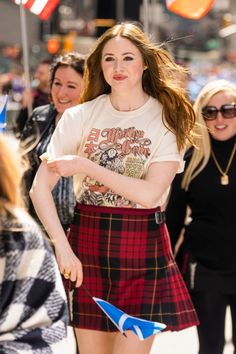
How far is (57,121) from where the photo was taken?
463cm

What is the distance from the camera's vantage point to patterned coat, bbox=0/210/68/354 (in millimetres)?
2309

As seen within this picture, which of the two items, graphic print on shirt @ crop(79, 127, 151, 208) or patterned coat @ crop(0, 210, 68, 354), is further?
graphic print on shirt @ crop(79, 127, 151, 208)

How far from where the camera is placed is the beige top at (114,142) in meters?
3.60

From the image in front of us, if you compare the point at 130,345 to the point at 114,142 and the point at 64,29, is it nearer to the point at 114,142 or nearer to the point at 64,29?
the point at 114,142

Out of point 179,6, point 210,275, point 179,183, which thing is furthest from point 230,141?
point 179,6

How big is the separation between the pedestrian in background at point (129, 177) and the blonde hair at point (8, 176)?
1.16m

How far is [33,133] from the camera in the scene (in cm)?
462

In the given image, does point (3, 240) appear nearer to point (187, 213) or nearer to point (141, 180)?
point (141, 180)

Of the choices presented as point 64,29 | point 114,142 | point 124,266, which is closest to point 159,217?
point 124,266

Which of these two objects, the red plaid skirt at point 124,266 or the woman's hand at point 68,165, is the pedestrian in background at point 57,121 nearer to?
the red plaid skirt at point 124,266

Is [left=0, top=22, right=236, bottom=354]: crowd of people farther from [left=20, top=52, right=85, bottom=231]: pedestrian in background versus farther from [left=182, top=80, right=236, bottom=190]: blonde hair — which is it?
[left=20, top=52, right=85, bottom=231]: pedestrian in background

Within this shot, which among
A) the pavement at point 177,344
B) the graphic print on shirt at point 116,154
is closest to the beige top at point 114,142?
the graphic print on shirt at point 116,154

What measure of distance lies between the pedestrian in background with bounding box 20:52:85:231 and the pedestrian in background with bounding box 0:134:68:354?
6.33 feet

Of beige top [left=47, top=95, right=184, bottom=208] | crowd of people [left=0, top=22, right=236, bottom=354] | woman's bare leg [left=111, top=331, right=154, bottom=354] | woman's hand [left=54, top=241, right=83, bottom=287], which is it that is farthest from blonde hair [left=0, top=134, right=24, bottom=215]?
woman's bare leg [left=111, top=331, right=154, bottom=354]
